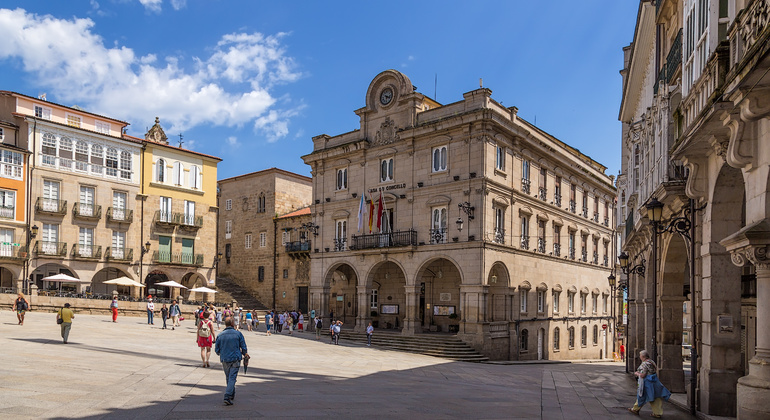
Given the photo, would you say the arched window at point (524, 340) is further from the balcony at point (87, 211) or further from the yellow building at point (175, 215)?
the balcony at point (87, 211)

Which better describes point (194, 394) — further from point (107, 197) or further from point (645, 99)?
point (107, 197)

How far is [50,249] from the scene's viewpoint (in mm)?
40156

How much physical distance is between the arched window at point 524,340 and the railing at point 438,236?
24.8 feet

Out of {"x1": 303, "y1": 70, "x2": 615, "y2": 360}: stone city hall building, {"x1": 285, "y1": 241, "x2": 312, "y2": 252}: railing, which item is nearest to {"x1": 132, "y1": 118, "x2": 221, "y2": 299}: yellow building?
{"x1": 285, "y1": 241, "x2": 312, "y2": 252}: railing

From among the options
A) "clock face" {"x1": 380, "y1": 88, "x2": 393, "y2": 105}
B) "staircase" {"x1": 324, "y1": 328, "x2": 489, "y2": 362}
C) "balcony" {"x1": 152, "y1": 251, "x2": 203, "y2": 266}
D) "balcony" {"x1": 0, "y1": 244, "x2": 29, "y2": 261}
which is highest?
"clock face" {"x1": 380, "y1": 88, "x2": 393, "y2": 105}

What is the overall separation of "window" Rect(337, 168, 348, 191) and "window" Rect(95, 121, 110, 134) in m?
17.6

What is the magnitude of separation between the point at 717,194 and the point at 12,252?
39530 millimetres

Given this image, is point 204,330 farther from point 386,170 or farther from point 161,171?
point 161,171

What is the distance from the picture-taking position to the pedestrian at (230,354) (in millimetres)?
10953

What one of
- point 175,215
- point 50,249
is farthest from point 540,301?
point 50,249

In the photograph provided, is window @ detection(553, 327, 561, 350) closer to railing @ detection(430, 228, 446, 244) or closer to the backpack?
railing @ detection(430, 228, 446, 244)

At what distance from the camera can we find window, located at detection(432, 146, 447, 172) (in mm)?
34625

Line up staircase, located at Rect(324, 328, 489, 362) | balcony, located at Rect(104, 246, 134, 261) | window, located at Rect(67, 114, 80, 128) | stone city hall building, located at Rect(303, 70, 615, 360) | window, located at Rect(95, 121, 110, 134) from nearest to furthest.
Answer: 1. staircase, located at Rect(324, 328, 489, 362)
2. stone city hall building, located at Rect(303, 70, 615, 360)
3. window, located at Rect(67, 114, 80, 128)
4. balcony, located at Rect(104, 246, 134, 261)
5. window, located at Rect(95, 121, 110, 134)

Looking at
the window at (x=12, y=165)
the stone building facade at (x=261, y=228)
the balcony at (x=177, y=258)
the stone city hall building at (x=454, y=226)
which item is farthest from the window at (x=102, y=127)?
the stone city hall building at (x=454, y=226)
